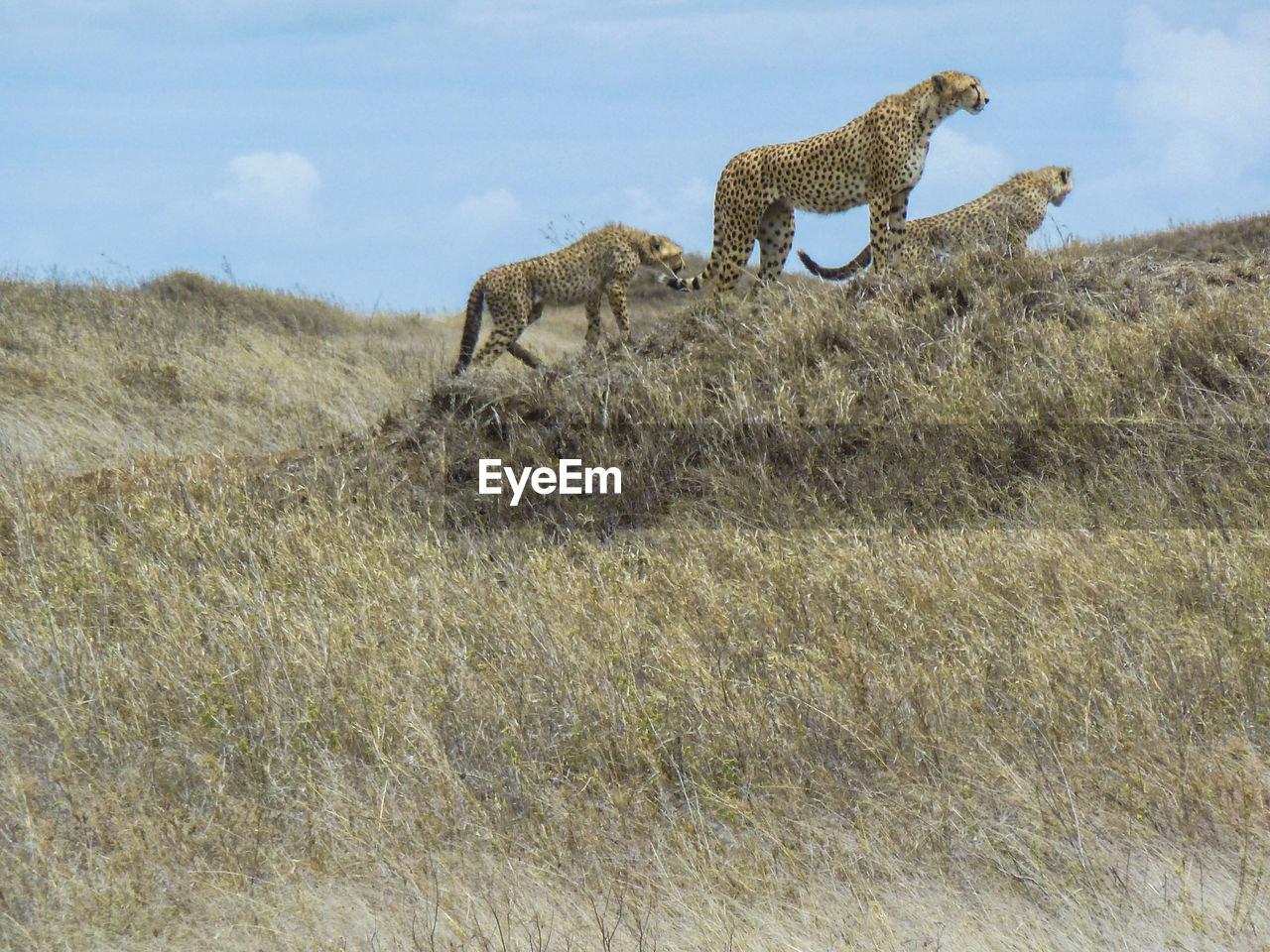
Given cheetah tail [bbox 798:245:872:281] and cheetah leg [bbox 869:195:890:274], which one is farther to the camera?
cheetah tail [bbox 798:245:872:281]

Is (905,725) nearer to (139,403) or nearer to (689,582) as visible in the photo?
(689,582)

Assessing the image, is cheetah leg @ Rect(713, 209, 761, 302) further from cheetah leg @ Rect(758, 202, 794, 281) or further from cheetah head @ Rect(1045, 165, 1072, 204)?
cheetah head @ Rect(1045, 165, 1072, 204)

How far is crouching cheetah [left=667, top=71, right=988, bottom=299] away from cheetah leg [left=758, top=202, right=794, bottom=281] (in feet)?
0.05

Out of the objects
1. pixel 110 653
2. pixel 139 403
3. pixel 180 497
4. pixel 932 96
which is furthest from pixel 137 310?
pixel 110 653

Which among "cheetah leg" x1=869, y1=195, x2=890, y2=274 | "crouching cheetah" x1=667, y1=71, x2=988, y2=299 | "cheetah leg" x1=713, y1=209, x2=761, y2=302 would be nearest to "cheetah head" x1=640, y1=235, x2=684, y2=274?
"cheetah leg" x1=713, y1=209, x2=761, y2=302

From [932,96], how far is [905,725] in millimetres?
7437

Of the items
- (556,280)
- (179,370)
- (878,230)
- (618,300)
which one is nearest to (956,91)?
(878,230)

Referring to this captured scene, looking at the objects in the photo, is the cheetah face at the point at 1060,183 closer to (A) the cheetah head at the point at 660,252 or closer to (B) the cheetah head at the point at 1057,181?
(B) the cheetah head at the point at 1057,181

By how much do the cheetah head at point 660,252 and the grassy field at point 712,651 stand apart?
11.6 feet

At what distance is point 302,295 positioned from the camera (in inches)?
848

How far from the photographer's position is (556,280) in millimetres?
13562

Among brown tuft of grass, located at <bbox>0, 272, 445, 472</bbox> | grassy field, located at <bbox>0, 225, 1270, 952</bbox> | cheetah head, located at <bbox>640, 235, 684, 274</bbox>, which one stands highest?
cheetah head, located at <bbox>640, 235, 684, 274</bbox>

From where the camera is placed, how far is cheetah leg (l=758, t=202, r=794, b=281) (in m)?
11.3

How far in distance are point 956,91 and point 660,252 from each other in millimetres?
4399
